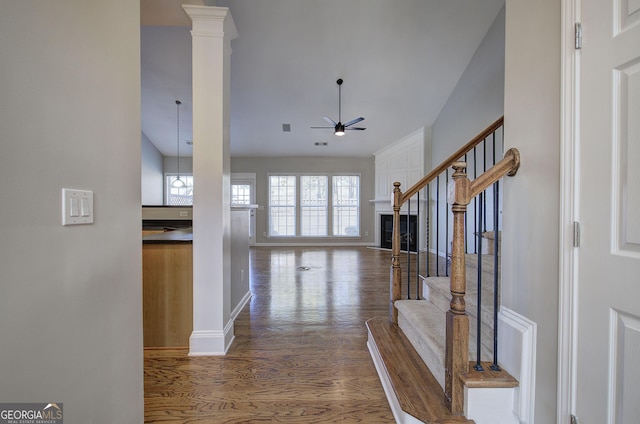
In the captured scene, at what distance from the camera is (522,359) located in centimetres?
123

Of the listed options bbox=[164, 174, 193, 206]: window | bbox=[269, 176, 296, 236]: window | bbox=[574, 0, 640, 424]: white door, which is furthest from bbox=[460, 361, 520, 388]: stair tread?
bbox=[164, 174, 193, 206]: window

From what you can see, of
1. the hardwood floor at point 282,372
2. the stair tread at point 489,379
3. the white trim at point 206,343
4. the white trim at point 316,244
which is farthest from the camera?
the white trim at point 316,244

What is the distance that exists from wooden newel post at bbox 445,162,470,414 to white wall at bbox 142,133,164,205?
306 inches

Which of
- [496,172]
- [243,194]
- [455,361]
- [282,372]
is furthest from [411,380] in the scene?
[243,194]

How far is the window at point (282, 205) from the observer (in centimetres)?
852

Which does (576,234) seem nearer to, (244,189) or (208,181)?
(208,181)

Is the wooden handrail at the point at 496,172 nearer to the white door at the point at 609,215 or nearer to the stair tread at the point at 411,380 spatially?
the white door at the point at 609,215

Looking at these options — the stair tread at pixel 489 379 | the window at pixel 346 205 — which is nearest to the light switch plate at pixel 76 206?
the stair tread at pixel 489 379

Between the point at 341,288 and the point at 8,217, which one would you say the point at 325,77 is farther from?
the point at 8,217

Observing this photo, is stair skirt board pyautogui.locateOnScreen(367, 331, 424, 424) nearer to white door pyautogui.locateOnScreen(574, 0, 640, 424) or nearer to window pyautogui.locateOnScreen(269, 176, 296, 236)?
white door pyautogui.locateOnScreen(574, 0, 640, 424)

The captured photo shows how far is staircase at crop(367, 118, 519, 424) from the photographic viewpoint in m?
1.25

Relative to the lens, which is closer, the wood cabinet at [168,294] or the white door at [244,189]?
the wood cabinet at [168,294]

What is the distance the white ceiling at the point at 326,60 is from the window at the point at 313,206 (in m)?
1.97

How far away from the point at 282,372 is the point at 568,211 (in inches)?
73.0
